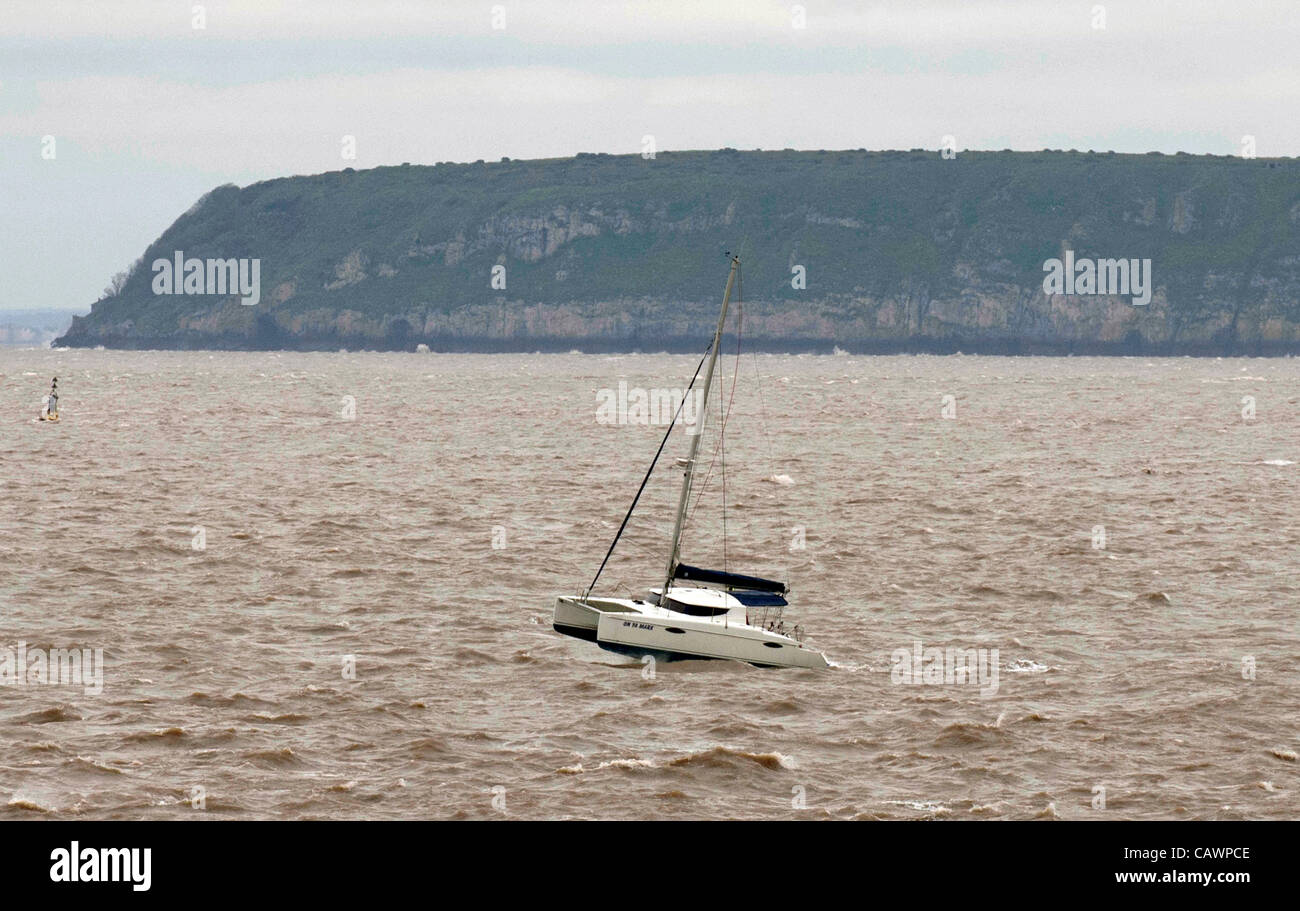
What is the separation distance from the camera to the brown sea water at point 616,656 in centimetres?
2138

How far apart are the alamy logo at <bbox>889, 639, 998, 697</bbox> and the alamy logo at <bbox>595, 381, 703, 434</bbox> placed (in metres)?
69.3

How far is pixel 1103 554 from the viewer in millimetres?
43500

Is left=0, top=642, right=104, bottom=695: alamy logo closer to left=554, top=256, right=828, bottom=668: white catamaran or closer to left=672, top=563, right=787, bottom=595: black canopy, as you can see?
left=554, top=256, right=828, bottom=668: white catamaran

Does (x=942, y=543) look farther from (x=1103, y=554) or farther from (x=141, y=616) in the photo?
(x=141, y=616)

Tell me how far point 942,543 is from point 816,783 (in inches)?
996

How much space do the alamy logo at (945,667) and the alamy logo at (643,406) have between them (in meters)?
69.3

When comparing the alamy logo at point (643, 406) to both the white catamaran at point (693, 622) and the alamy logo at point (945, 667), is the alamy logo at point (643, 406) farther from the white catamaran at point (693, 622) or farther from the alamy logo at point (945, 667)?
the alamy logo at point (945, 667)

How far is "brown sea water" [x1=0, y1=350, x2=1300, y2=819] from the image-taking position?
21375mm

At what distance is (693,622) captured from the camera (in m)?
29.2

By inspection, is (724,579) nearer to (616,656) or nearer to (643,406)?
(616,656)

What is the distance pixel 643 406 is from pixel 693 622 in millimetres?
114071

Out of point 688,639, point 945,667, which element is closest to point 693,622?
point 688,639
